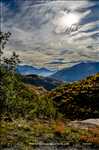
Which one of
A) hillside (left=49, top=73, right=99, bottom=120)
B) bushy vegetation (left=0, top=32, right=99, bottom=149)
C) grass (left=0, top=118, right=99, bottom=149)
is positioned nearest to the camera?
grass (left=0, top=118, right=99, bottom=149)

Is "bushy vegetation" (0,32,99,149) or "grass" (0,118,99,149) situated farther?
"bushy vegetation" (0,32,99,149)

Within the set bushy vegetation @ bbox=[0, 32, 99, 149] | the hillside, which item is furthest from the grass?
the hillside

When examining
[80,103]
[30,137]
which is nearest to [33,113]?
[80,103]

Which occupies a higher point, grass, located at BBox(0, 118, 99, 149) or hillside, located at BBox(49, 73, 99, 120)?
hillside, located at BBox(49, 73, 99, 120)

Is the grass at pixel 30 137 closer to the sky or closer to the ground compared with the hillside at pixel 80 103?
closer to the ground

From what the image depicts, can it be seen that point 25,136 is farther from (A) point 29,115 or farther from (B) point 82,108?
(B) point 82,108

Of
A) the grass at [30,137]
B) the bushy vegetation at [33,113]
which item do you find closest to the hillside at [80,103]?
the bushy vegetation at [33,113]

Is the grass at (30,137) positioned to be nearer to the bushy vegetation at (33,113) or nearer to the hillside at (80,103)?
the bushy vegetation at (33,113)

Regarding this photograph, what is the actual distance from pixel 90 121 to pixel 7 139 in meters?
59.2

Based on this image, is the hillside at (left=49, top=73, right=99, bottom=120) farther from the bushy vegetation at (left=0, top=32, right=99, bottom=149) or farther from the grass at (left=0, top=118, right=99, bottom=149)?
the grass at (left=0, top=118, right=99, bottom=149)

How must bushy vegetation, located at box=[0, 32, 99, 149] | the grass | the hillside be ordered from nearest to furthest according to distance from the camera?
the grass < bushy vegetation, located at box=[0, 32, 99, 149] < the hillside

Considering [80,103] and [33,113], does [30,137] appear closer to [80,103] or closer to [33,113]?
[33,113]

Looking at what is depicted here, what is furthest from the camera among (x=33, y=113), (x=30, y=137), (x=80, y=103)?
(x=80, y=103)

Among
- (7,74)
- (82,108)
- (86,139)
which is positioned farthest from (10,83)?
(82,108)
